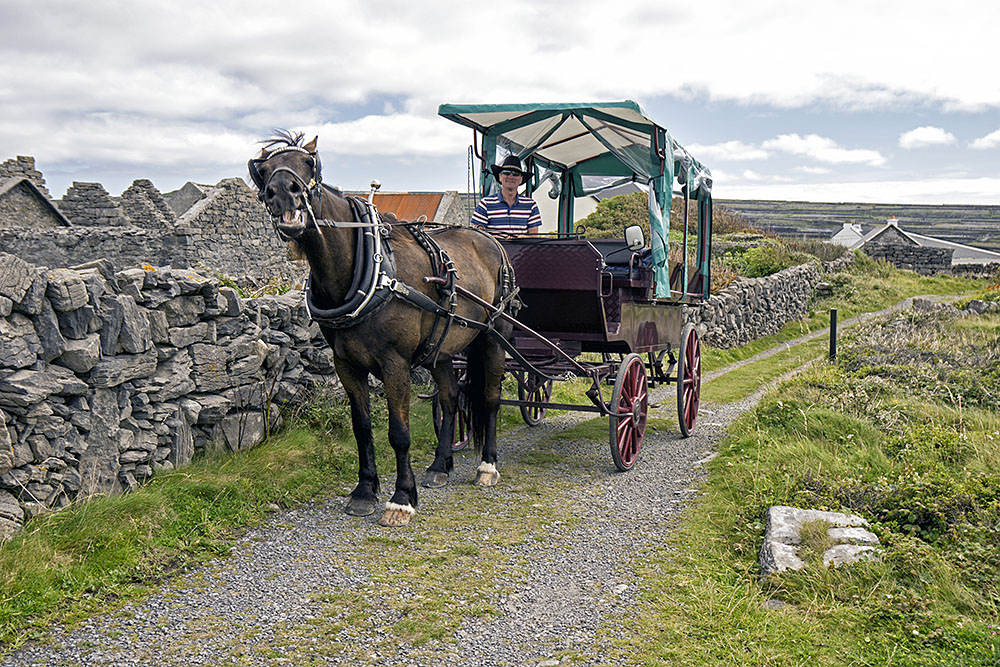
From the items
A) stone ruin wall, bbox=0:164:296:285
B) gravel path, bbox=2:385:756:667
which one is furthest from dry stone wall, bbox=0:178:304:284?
gravel path, bbox=2:385:756:667

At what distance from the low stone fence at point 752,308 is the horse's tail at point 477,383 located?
794 cm

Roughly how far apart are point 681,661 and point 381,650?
1.36m

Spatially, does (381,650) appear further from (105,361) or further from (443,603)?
(105,361)

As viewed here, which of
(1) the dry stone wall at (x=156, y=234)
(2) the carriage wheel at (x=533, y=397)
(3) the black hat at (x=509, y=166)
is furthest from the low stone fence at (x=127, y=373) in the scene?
(1) the dry stone wall at (x=156, y=234)

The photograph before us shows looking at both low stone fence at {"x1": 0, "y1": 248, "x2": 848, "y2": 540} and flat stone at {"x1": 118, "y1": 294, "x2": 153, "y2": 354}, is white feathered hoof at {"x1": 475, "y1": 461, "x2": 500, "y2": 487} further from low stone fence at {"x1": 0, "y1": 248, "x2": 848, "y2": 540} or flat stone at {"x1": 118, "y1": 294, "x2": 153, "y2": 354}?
flat stone at {"x1": 118, "y1": 294, "x2": 153, "y2": 354}

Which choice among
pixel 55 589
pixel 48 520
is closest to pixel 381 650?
pixel 55 589

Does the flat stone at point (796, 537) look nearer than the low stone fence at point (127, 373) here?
Yes

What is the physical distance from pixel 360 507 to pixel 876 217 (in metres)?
70.8

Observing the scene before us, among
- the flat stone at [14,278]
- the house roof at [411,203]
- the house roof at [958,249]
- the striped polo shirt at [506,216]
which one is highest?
the house roof at [411,203]

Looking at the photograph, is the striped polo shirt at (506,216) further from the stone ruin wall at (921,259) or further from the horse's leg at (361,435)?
the stone ruin wall at (921,259)

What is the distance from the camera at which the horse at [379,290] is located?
14.8ft

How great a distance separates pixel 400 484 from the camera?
530 centimetres

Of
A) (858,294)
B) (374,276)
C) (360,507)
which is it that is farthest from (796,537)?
(858,294)

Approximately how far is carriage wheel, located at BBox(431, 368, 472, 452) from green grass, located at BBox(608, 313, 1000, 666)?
7.35 feet
